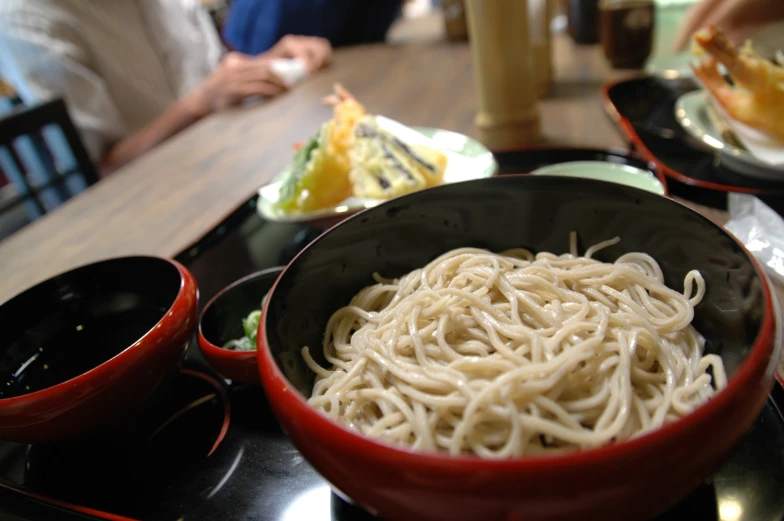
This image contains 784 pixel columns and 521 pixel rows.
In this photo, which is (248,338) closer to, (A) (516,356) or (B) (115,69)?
(A) (516,356)

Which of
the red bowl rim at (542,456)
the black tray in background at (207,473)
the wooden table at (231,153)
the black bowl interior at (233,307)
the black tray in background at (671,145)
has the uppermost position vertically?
the red bowl rim at (542,456)

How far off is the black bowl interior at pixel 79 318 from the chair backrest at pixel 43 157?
48.1 inches

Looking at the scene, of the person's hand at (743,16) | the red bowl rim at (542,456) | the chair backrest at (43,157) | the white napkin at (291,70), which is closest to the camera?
the red bowl rim at (542,456)

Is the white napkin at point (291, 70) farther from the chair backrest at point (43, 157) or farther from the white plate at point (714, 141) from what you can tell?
the white plate at point (714, 141)

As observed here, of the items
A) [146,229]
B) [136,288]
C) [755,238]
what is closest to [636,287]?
[755,238]

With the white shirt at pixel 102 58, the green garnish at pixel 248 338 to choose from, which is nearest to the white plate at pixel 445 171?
the green garnish at pixel 248 338

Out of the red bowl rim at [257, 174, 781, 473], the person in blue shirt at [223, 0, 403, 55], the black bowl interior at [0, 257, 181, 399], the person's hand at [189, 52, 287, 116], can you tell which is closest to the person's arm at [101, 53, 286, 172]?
the person's hand at [189, 52, 287, 116]

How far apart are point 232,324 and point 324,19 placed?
2.56 metres

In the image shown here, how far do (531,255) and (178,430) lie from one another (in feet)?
1.67

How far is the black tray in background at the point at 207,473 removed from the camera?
48cm

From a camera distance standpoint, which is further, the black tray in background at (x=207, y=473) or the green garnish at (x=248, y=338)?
the green garnish at (x=248, y=338)

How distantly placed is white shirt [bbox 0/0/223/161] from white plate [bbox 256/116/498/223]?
4.85ft

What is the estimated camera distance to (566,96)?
1.53m

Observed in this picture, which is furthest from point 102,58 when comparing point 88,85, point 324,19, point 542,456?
point 542,456
